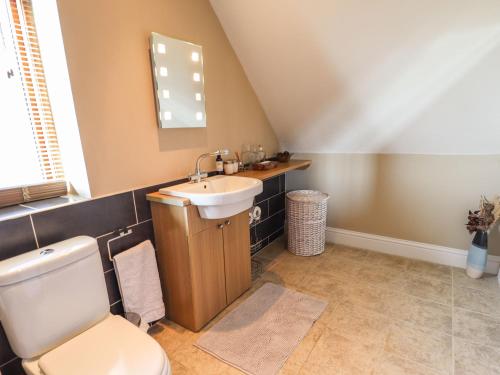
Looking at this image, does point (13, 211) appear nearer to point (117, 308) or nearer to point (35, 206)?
point (35, 206)

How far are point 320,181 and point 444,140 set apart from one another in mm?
1147

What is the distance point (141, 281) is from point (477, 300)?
2.31 metres

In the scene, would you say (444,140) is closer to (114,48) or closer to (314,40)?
(314,40)

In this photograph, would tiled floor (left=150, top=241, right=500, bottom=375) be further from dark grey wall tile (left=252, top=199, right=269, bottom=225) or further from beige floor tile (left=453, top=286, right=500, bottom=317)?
dark grey wall tile (left=252, top=199, right=269, bottom=225)

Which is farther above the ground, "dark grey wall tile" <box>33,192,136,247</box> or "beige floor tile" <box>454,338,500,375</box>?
"dark grey wall tile" <box>33,192,136,247</box>

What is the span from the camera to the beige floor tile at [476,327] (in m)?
1.60

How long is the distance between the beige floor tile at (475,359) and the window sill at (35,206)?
218cm

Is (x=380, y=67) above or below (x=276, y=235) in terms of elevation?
above

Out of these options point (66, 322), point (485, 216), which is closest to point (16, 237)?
point (66, 322)

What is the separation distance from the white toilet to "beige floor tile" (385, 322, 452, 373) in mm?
1291

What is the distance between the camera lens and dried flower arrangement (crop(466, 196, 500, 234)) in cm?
205

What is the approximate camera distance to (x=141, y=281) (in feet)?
5.40

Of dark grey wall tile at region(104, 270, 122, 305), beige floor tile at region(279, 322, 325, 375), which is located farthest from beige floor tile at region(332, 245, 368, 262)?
dark grey wall tile at region(104, 270, 122, 305)

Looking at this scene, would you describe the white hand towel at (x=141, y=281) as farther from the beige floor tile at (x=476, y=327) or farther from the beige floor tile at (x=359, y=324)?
the beige floor tile at (x=476, y=327)
